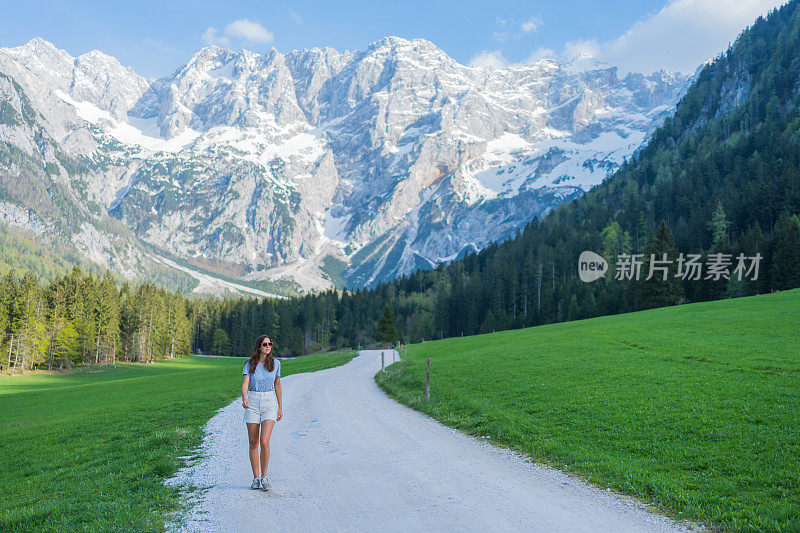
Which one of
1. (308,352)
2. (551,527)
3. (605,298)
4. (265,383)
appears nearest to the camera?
(551,527)

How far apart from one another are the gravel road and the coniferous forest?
77.5 m

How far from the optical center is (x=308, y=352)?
147875mm

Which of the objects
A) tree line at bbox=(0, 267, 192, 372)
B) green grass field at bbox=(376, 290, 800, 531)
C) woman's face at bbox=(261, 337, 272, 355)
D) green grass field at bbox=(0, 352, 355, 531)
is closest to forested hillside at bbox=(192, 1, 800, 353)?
tree line at bbox=(0, 267, 192, 372)

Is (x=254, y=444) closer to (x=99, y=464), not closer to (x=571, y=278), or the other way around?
(x=99, y=464)

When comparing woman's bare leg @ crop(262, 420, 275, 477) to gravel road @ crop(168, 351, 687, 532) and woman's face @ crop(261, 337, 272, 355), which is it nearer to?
gravel road @ crop(168, 351, 687, 532)

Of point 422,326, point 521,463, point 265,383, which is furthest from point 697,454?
point 422,326

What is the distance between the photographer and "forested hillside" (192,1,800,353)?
82375mm

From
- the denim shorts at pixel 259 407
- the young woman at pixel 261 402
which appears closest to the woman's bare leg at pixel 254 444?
the young woman at pixel 261 402

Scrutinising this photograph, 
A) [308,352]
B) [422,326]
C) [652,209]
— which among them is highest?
[652,209]

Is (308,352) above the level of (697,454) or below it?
below

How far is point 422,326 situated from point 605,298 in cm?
5906

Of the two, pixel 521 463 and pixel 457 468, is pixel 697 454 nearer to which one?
pixel 521 463

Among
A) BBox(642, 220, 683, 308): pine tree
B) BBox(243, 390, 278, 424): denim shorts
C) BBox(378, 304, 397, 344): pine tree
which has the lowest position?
BBox(378, 304, 397, 344): pine tree

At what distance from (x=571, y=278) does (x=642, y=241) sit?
24174mm
